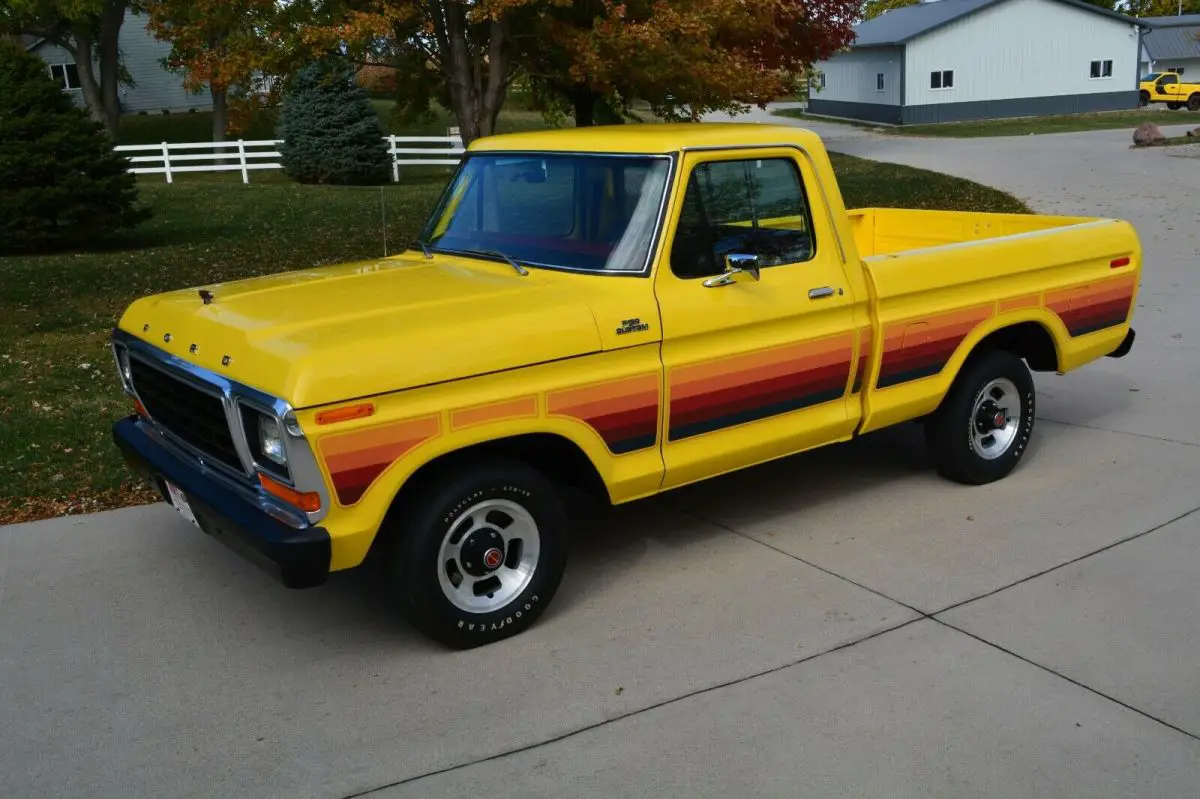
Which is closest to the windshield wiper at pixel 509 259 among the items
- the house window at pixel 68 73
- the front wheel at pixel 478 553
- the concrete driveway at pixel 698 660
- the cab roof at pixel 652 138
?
the cab roof at pixel 652 138

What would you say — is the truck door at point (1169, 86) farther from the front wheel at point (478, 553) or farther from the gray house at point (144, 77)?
the front wheel at point (478, 553)

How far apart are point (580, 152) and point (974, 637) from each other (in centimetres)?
273

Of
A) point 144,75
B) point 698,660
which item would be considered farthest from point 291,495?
point 144,75

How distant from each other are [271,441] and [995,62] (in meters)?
46.0

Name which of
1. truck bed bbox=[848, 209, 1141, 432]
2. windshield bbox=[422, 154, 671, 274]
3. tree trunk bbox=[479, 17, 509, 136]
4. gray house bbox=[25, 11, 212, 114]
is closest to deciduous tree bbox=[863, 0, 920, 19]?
gray house bbox=[25, 11, 212, 114]

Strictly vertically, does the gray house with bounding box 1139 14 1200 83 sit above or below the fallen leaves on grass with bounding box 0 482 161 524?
above

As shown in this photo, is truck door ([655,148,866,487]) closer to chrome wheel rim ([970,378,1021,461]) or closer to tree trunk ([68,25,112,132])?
chrome wheel rim ([970,378,1021,461])

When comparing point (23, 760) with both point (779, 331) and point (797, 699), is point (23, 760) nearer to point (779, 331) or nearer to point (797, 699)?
point (797, 699)

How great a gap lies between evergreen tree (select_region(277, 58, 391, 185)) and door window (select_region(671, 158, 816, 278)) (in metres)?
21.7

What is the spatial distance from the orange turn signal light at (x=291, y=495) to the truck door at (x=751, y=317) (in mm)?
1585

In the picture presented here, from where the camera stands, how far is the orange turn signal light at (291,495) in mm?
4188

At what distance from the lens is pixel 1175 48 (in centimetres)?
6462

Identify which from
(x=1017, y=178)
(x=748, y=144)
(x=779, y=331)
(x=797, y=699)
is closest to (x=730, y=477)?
(x=779, y=331)

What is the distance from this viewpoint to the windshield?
16.9ft
